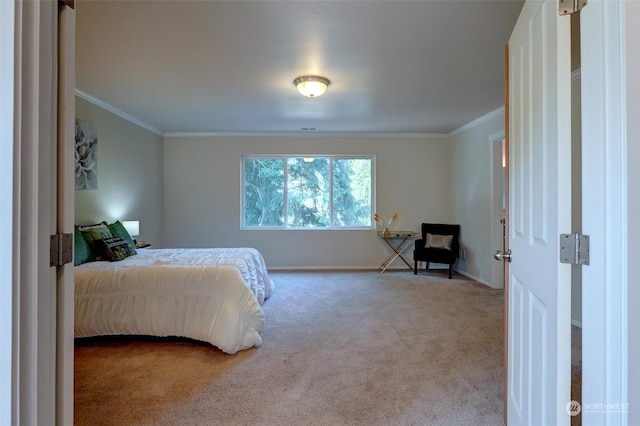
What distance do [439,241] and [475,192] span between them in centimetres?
92

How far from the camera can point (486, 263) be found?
476cm

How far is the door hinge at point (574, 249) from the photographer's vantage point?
0.97 m

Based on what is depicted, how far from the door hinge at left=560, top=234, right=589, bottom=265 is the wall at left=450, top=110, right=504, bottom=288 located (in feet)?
12.5

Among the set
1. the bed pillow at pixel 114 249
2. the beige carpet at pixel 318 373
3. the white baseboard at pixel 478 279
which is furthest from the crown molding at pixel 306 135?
the beige carpet at pixel 318 373

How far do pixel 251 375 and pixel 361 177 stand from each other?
13.9ft

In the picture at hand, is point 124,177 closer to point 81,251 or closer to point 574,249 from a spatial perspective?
point 81,251

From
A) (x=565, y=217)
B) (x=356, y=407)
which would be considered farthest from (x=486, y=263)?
(x=565, y=217)

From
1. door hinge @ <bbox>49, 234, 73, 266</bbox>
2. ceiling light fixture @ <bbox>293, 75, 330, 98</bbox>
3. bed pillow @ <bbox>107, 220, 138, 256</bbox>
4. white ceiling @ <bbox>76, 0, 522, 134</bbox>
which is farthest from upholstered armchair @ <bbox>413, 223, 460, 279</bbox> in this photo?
door hinge @ <bbox>49, 234, 73, 266</bbox>

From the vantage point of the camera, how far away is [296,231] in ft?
19.1

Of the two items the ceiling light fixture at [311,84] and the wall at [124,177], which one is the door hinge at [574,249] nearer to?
the ceiling light fixture at [311,84]

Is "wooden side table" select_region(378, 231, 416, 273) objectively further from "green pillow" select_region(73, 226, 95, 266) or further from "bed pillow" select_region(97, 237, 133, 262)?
"green pillow" select_region(73, 226, 95, 266)

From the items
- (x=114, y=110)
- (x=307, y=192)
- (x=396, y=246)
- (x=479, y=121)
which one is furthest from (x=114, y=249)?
(x=479, y=121)

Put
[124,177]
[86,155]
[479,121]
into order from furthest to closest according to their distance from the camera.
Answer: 1. [479,121]
2. [124,177]
3. [86,155]

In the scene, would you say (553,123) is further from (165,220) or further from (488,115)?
(165,220)
